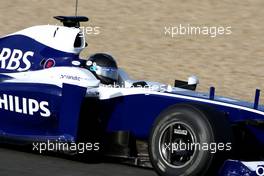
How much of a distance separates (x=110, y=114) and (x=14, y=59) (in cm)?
149

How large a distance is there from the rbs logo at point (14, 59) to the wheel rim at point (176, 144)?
2.23 m

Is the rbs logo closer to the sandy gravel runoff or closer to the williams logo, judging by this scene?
Answer: the williams logo

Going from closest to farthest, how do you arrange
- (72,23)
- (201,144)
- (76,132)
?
(201,144)
(76,132)
(72,23)

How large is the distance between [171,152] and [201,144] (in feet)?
1.32

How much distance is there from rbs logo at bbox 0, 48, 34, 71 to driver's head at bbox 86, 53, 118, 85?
733 millimetres

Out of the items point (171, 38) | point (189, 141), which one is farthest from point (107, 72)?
point (171, 38)

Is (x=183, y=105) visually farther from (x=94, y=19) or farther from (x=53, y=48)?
(x=94, y=19)

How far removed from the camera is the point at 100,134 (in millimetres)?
8242

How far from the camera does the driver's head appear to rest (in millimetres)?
8633

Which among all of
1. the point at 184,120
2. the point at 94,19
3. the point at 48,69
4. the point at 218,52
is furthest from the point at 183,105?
the point at 94,19

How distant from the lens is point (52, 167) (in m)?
7.82

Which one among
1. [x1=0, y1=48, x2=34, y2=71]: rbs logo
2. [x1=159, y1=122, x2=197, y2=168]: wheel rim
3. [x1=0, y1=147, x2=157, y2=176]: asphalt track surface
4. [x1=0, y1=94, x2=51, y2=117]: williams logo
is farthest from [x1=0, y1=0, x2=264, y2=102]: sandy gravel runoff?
[x1=159, y1=122, x2=197, y2=168]: wheel rim

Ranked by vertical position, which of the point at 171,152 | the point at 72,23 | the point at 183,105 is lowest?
the point at 171,152

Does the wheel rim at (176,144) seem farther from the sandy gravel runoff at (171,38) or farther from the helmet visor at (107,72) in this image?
the sandy gravel runoff at (171,38)
